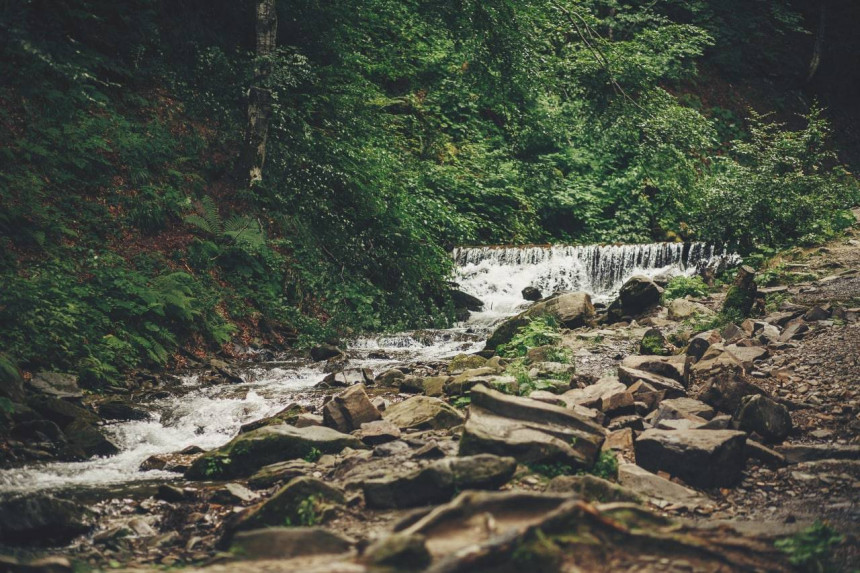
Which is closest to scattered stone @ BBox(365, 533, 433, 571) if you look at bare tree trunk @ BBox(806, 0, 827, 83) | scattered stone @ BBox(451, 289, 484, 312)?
scattered stone @ BBox(451, 289, 484, 312)

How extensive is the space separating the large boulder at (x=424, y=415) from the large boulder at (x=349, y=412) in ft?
0.73

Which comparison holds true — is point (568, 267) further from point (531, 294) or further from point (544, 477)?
point (544, 477)

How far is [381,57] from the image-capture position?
53.2 ft

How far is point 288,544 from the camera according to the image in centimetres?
311

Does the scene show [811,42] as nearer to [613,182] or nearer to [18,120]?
[613,182]

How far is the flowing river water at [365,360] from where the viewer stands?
5.75m

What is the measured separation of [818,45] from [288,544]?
1339 inches

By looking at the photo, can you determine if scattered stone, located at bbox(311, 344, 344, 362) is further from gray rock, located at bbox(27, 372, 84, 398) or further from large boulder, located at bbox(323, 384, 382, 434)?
large boulder, located at bbox(323, 384, 382, 434)

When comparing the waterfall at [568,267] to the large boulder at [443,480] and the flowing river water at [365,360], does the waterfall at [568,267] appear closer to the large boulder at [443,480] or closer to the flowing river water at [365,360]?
the flowing river water at [365,360]

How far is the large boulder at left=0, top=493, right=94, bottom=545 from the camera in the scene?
4.03 metres

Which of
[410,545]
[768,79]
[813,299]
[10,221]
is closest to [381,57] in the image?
[10,221]

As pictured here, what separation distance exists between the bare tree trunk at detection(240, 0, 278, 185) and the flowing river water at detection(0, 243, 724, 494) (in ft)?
12.9

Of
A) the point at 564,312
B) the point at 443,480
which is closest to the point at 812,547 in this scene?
the point at 443,480

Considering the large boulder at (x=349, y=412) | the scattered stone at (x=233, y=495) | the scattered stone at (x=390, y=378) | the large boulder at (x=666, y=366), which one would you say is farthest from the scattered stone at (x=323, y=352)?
the scattered stone at (x=233, y=495)
